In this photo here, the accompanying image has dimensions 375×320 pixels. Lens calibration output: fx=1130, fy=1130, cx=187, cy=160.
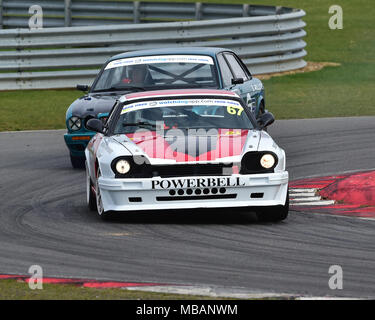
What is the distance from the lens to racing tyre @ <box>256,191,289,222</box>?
10.3 m

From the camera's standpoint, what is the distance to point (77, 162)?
14.6 meters

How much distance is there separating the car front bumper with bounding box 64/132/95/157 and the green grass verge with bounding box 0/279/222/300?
21.9ft

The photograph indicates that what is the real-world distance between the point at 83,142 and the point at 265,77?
1073 centimetres

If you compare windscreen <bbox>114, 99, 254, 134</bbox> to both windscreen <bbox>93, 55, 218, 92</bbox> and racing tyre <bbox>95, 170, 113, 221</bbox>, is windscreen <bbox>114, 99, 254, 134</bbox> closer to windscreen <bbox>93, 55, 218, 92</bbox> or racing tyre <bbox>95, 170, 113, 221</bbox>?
racing tyre <bbox>95, 170, 113, 221</bbox>

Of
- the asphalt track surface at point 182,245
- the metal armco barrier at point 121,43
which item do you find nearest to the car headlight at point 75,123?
the asphalt track surface at point 182,245

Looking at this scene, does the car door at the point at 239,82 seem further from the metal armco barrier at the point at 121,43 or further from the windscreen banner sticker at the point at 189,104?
the metal armco barrier at the point at 121,43

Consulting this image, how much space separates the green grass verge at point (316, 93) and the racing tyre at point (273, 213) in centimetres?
899

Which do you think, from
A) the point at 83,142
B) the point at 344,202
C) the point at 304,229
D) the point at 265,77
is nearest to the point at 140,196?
the point at 304,229

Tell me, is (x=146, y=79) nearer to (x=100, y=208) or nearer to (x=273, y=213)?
(x=100, y=208)

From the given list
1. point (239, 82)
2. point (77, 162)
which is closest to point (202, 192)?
point (77, 162)

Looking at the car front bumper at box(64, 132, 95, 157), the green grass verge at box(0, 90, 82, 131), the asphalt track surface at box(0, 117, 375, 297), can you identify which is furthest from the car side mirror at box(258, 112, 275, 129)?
the green grass verge at box(0, 90, 82, 131)

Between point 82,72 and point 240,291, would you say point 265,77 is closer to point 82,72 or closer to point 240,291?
point 82,72

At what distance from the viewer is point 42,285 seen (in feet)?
25.8

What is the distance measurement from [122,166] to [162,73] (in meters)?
4.54
